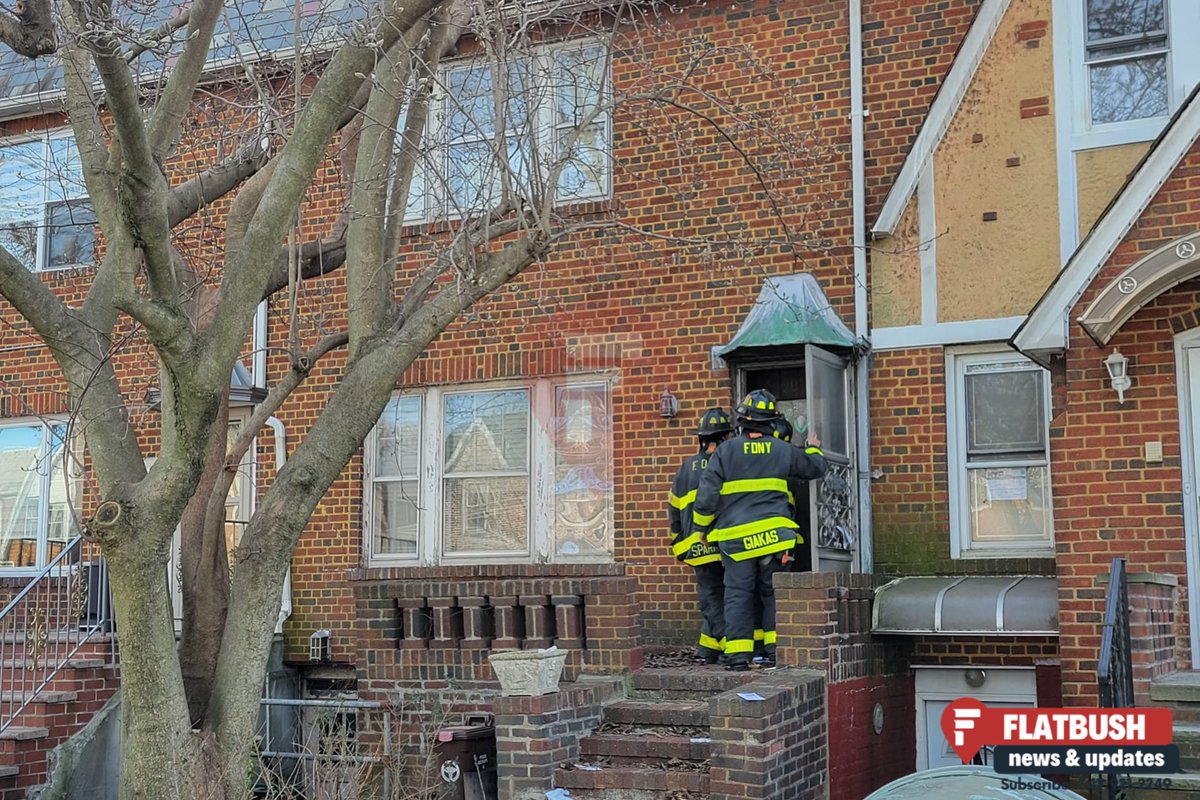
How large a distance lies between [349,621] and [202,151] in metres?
4.88

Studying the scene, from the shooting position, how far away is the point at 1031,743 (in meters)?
5.30

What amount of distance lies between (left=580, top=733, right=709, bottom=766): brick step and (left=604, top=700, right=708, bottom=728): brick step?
206mm

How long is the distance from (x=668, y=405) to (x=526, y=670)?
358 cm

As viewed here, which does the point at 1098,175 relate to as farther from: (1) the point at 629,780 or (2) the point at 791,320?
(1) the point at 629,780

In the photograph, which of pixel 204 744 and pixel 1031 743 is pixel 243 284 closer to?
pixel 204 744

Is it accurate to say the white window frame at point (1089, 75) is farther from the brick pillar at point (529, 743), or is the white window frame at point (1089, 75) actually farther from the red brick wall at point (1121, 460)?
the brick pillar at point (529, 743)

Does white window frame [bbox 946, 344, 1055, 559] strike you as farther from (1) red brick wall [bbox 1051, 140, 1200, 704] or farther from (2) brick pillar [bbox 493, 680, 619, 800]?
(2) brick pillar [bbox 493, 680, 619, 800]

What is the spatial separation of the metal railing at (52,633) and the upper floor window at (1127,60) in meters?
8.99

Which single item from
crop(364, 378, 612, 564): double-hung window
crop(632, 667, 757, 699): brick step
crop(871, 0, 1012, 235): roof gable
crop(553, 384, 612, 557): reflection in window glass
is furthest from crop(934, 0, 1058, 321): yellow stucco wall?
crop(632, 667, 757, 699): brick step

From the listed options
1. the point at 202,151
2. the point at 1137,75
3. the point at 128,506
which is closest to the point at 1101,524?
the point at 1137,75

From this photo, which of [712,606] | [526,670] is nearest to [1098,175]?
[712,606]

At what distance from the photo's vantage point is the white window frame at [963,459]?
10.8 m

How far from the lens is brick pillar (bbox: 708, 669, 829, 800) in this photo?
26.8 ft

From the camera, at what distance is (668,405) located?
38.9ft
